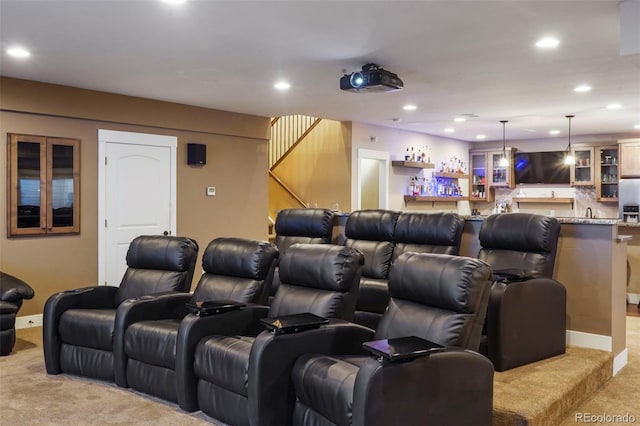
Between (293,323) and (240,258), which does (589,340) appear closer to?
(293,323)

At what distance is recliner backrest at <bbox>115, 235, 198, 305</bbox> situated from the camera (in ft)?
14.1

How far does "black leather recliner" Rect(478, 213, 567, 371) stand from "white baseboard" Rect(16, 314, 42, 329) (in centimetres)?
443

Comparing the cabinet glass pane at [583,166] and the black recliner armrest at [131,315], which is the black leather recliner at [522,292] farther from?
the cabinet glass pane at [583,166]

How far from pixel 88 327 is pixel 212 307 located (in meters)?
1.09

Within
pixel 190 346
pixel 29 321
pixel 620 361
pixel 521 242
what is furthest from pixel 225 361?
pixel 29 321

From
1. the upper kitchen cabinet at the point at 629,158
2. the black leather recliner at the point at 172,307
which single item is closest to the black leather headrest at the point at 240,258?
the black leather recliner at the point at 172,307

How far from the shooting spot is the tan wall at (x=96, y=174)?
5.46 metres

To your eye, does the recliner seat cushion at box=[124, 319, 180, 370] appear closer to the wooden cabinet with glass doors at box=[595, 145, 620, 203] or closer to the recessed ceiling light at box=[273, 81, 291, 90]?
the recessed ceiling light at box=[273, 81, 291, 90]

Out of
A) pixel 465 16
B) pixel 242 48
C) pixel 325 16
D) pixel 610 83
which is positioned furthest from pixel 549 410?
pixel 610 83

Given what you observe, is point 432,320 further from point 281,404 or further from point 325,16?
point 325,16

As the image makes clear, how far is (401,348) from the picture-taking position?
235 cm

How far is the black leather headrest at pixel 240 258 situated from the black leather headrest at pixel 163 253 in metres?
0.26

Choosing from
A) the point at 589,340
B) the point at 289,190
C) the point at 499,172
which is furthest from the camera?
the point at 499,172

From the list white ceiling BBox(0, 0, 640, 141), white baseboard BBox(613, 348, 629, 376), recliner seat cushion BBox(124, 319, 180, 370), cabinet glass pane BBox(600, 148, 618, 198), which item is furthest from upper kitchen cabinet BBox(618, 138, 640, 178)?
recliner seat cushion BBox(124, 319, 180, 370)
